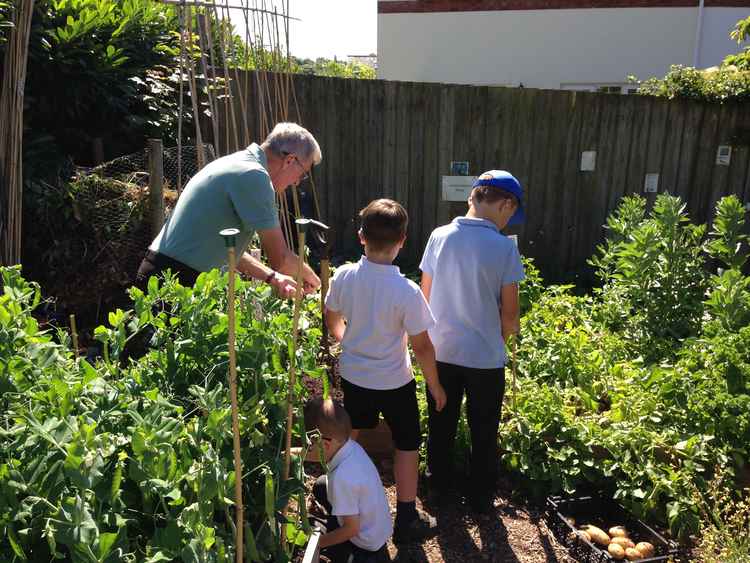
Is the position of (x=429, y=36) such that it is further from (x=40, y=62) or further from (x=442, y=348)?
(x=442, y=348)

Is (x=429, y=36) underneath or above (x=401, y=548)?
above

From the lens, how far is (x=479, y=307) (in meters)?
3.05

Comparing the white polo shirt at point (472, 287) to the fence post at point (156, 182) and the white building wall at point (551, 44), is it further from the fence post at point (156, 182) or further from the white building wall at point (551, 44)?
the white building wall at point (551, 44)

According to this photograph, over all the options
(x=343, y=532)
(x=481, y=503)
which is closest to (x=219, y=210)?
(x=343, y=532)

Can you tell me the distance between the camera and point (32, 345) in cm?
171

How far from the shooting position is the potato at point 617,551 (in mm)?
2795

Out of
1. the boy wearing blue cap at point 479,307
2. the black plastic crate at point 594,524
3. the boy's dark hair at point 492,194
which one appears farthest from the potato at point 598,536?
the boy's dark hair at point 492,194

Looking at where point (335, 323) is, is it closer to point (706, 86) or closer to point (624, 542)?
point (624, 542)

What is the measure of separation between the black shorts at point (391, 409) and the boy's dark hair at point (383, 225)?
1.99 ft

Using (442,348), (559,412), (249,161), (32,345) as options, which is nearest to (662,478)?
(559,412)

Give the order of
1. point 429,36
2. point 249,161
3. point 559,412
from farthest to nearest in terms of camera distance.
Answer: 1. point 429,36
2. point 559,412
3. point 249,161

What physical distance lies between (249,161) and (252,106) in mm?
4098

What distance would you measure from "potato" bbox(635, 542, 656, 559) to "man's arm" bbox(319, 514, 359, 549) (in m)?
1.20

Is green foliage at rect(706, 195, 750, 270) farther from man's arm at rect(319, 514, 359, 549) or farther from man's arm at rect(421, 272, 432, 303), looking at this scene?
man's arm at rect(319, 514, 359, 549)
